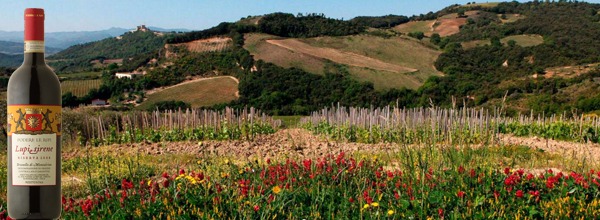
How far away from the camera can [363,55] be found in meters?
72.9

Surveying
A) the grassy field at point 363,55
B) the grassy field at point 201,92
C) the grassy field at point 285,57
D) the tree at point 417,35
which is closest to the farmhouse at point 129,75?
the grassy field at point 201,92

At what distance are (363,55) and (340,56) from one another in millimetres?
4370

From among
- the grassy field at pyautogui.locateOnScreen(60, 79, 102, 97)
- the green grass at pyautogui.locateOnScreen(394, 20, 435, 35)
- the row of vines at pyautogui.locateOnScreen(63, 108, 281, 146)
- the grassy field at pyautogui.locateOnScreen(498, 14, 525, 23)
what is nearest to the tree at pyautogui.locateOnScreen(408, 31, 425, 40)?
the green grass at pyautogui.locateOnScreen(394, 20, 435, 35)

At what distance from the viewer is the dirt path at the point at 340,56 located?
66000 mm

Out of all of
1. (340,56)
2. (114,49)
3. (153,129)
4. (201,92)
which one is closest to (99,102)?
(201,92)

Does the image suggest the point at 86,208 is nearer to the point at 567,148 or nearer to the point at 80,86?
the point at 567,148

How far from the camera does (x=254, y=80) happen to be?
58781mm

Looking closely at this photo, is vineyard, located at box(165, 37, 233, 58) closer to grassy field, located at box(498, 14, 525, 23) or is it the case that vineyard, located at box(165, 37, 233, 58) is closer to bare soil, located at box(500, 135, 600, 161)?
grassy field, located at box(498, 14, 525, 23)

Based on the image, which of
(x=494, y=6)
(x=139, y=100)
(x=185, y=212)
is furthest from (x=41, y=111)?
(x=494, y=6)

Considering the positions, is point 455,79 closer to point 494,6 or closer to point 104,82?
point 104,82

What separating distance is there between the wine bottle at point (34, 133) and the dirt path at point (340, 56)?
208 feet

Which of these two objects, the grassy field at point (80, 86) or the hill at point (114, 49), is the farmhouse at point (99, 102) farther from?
the hill at point (114, 49)

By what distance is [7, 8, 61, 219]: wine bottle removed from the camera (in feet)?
5.93

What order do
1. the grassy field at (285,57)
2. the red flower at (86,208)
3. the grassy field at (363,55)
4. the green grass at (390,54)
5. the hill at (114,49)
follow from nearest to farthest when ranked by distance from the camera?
the red flower at (86,208), the green grass at (390,54), the grassy field at (363,55), the grassy field at (285,57), the hill at (114,49)
